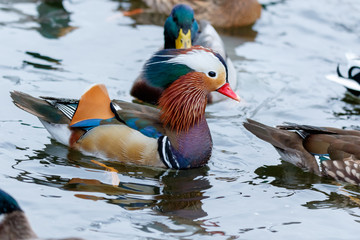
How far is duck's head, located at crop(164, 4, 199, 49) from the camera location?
8578 millimetres

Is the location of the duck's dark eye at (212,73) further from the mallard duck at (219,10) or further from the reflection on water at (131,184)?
the mallard duck at (219,10)

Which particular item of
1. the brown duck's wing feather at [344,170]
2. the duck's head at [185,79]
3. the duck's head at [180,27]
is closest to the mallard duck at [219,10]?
the duck's head at [180,27]

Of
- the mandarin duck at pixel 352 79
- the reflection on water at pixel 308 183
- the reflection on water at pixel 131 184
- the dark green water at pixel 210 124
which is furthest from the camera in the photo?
the mandarin duck at pixel 352 79

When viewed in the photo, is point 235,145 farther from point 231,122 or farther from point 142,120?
point 142,120

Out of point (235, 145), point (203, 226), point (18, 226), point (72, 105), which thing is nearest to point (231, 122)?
point (235, 145)

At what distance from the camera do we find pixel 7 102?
763cm

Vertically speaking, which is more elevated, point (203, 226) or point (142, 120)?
point (142, 120)

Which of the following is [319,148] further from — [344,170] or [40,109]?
[40,109]

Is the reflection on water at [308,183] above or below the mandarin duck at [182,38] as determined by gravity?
below

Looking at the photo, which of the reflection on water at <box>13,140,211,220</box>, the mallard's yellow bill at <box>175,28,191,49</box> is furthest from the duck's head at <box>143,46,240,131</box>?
the mallard's yellow bill at <box>175,28,191,49</box>

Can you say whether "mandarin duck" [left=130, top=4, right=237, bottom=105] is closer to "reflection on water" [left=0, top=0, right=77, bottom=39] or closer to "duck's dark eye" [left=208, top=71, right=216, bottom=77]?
"duck's dark eye" [left=208, top=71, right=216, bottom=77]

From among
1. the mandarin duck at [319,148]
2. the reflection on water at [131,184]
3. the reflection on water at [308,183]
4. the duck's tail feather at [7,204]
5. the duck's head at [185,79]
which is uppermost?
the duck's head at [185,79]

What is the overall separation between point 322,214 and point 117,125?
74.3 inches

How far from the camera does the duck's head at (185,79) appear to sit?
6.43m
